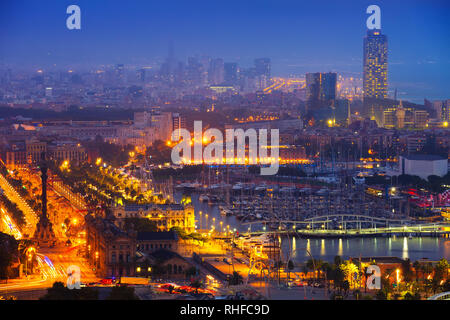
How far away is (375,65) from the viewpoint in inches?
1182

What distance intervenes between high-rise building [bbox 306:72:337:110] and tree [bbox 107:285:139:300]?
24700 mm

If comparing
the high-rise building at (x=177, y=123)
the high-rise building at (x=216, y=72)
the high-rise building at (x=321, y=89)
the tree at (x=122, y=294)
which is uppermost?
the high-rise building at (x=216, y=72)

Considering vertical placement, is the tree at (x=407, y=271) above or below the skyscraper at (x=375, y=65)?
below

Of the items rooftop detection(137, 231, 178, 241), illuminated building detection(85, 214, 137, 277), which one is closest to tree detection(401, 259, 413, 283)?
illuminated building detection(85, 214, 137, 277)

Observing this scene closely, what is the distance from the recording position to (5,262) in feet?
25.4

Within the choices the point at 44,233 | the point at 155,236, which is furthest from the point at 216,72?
the point at 155,236

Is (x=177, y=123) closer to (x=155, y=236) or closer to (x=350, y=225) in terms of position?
(x=350, y=225)

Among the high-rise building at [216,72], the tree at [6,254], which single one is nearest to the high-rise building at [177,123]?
the high-rise building at [216,72]

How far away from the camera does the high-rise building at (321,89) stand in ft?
100

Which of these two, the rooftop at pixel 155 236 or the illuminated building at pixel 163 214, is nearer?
the rooftop at pixel 155 236

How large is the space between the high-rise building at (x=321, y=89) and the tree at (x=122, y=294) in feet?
81.0

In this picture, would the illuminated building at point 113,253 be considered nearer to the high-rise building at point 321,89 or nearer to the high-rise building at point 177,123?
the high-rise building at point 177,123
